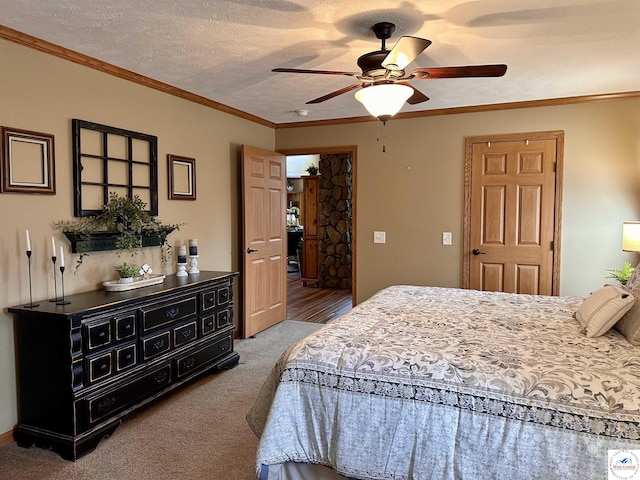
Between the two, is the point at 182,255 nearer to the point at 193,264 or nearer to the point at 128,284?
the point at 193,264

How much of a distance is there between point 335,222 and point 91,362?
5.72 metres

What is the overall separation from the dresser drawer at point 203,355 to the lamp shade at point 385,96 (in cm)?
221

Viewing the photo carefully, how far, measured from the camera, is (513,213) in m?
4.34

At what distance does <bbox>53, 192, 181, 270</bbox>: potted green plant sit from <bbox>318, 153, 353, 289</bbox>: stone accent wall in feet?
15.5

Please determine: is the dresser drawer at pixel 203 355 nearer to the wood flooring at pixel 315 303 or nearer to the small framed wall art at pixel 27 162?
the small framed wall art at pixel 27 162

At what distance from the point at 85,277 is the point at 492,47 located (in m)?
3.14

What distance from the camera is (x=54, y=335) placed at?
2.43 meters

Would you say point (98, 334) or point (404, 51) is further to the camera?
point (98, 334)

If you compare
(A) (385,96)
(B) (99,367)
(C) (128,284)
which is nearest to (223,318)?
(C) (128,284)

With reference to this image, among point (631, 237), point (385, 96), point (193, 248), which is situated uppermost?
point (385, 96)

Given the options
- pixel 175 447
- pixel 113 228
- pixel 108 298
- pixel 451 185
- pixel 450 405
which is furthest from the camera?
pixel 451 185

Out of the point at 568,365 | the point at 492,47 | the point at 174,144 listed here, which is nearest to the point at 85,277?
the point at 174,144

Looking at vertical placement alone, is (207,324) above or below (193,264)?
below

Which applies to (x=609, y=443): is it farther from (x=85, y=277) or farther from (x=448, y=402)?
(x=85, y=277)
